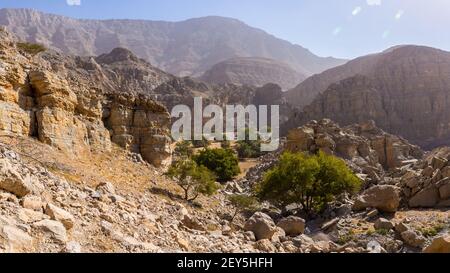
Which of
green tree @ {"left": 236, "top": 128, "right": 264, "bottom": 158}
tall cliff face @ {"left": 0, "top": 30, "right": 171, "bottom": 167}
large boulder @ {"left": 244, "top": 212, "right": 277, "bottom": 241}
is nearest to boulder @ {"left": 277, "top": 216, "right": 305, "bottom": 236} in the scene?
large boulder @ {"left": 244, "top": 212, "right": 277, "bottom": 241}

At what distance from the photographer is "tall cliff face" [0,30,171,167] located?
59.0 feet

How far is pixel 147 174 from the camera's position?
910 inches

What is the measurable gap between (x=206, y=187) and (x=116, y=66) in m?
101

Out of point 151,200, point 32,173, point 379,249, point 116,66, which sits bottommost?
point 379,249

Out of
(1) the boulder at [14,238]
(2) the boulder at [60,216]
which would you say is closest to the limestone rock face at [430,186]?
(2) the boulder at [60,216]

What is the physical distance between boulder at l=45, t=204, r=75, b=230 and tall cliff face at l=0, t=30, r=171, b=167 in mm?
9898

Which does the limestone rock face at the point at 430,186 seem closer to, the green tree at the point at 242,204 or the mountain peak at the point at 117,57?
the green tree at the point at 242,204

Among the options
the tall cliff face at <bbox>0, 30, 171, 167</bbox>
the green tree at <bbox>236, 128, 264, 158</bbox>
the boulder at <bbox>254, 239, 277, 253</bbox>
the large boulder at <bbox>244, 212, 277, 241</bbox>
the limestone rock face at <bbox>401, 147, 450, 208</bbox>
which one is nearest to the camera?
the boulder at <bbox>254, 239, 277, 253</bbox>

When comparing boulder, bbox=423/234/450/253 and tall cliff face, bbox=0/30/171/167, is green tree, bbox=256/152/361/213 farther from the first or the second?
boulder, bbox=423/234/450/253

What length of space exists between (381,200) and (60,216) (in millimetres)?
18941

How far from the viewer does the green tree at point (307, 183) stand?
24.3 metres

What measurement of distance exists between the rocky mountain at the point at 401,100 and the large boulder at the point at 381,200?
208 feet
